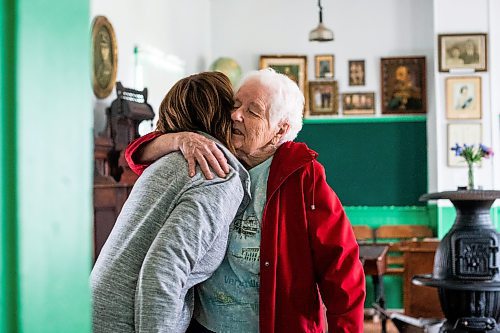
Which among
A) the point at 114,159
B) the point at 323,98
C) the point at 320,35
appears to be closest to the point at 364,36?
the point at 323,98

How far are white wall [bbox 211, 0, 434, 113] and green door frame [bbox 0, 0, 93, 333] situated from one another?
32.4ft

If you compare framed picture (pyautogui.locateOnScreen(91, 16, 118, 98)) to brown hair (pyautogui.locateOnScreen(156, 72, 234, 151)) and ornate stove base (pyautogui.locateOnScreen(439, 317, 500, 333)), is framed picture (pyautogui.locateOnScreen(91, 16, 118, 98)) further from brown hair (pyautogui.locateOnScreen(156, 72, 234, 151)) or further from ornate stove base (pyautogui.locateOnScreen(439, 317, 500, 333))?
brown hair (pyautogui.locateOnScreen(156, 72, 234, 151))

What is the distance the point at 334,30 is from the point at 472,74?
5.61 ft

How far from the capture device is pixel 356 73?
10477mm

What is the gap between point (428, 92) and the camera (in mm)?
10383

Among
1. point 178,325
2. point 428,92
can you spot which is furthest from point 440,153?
point 178,325

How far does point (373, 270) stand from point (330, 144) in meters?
2.33

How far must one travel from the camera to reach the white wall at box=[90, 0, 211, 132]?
704 centimetres

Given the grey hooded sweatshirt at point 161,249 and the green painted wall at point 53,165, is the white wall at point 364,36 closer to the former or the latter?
the grey hooded sweatshirt at point 161,249

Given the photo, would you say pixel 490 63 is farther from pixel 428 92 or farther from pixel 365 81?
pixel 365 81

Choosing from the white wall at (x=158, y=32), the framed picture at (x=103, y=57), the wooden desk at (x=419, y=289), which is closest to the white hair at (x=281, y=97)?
the framed picture at (x=103, y=57)

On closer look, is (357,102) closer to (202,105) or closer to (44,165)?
(202,105)

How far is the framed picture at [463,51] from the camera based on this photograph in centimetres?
1002

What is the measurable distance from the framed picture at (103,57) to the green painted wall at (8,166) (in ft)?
18.8
